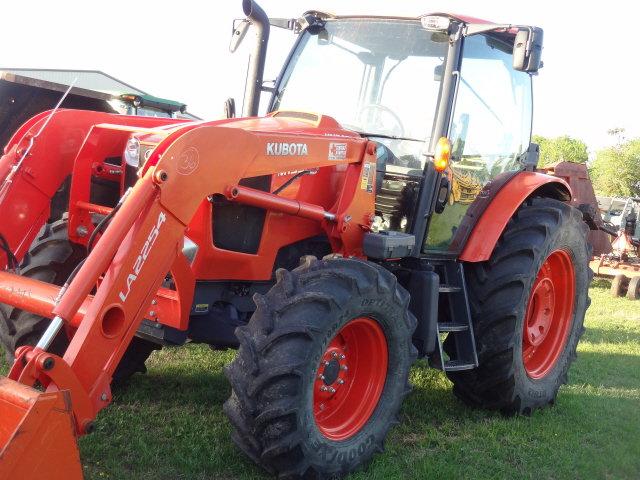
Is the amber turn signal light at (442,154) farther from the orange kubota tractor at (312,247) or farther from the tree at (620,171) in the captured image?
the tree at (620,171)

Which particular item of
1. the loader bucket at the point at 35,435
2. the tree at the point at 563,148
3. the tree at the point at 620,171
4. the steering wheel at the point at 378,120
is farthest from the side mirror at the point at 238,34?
the tree at the point at 563,148

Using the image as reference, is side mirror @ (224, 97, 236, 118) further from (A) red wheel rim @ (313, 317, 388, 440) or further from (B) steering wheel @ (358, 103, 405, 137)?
(A) red wheel rim @ (313, 317, 388, 440)

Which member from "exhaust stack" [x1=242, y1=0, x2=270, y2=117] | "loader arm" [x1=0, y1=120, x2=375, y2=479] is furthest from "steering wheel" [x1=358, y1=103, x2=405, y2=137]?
"loader arm" [x1=0, y1=120, x2=375, y2=479]

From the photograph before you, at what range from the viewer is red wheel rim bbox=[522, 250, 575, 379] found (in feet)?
17.4

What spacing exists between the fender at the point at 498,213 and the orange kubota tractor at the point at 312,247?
0.02m

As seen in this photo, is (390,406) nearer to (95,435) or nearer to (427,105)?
(95,435)

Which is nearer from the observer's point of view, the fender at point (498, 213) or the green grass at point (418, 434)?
the green grass at point (418, 434)

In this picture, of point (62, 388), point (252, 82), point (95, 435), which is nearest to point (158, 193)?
point (62, 388)

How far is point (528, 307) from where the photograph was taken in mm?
5066

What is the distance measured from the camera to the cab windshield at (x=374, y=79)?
4578 millimetres

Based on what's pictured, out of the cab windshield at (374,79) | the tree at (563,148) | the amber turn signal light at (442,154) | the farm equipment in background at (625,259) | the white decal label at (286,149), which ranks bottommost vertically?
the farm equipment in background at (625,259)

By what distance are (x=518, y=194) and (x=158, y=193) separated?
2.75 m

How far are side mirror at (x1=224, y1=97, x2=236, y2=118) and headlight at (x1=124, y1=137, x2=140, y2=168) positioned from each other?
1210 mm

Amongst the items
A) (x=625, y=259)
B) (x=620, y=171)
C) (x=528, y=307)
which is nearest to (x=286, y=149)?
(x=528, y=307)
